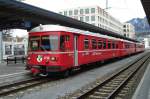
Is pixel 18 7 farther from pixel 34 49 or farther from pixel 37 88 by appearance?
pixel 37 88

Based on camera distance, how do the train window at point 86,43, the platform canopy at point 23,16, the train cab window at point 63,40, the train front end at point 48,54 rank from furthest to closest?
the train window at point 86,43
the platform canopy at point 23,16
the train cab window at point 63,40
the train front end at point 48,54

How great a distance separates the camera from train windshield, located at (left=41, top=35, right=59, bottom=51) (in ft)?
54.1

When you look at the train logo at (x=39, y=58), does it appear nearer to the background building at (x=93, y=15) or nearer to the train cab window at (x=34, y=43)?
the train cab window at (x=34, y=43)

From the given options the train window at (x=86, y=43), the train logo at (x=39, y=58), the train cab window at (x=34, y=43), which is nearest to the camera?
the train logo at (x=39, y=58)

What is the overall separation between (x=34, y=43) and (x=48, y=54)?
1.38 m

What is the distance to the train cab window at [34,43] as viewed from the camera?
1716cm

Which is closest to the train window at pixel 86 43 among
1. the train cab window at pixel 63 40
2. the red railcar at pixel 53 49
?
the red railcar at pixel 53 49

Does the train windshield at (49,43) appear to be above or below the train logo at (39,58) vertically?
above

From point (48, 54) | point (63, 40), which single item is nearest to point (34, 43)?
point (48, 54)

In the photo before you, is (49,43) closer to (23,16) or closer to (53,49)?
(53,49)

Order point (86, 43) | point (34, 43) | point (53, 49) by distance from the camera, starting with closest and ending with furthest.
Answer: point (53, 49), point (34, 43), point (86, 43)

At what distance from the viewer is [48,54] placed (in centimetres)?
1652

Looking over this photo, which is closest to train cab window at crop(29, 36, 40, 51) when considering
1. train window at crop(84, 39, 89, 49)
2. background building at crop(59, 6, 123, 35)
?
train window at crop(84, 39, 89, 49)

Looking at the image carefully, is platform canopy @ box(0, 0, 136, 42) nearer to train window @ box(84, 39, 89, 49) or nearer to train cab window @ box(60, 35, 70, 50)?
train window @ box(84, 39, 89, 49)
